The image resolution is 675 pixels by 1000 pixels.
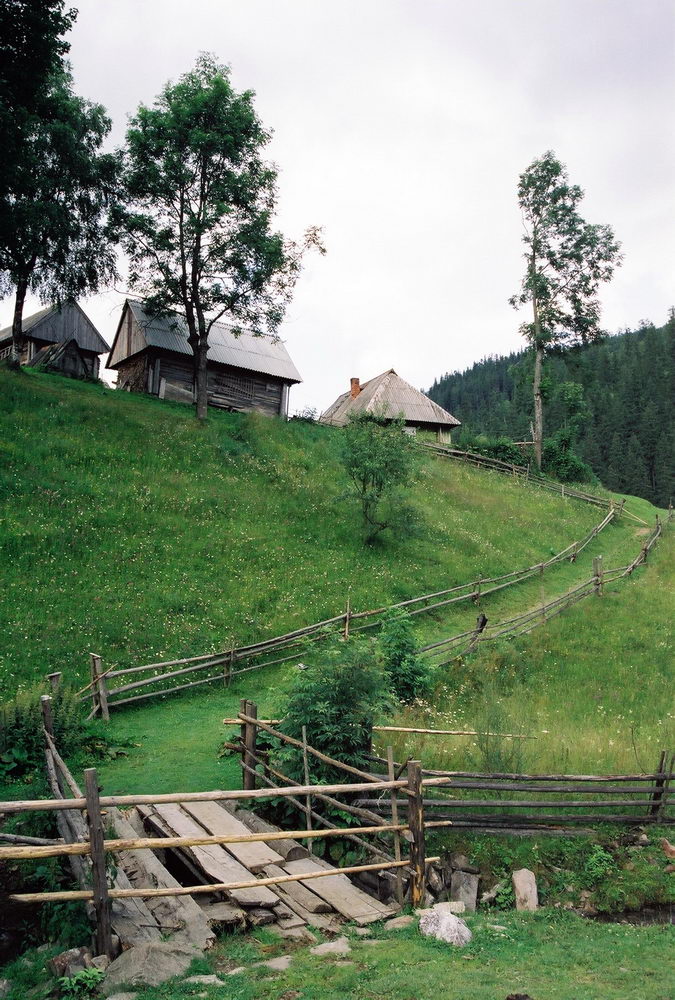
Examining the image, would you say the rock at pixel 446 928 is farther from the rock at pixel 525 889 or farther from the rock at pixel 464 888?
the rock at pixel 525 889

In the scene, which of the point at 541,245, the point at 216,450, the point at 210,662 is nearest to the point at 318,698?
the point at 210,662

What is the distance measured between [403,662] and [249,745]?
177 inches

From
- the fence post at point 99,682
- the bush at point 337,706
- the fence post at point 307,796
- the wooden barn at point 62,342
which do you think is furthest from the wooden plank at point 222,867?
the wooden barn at point 62,342

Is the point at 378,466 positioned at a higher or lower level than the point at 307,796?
higher

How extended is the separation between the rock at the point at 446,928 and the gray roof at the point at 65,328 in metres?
38.8

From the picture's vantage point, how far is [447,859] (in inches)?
337

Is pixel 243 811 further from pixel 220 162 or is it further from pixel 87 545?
pixel 220 162

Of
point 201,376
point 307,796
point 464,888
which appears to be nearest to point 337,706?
point 307,796

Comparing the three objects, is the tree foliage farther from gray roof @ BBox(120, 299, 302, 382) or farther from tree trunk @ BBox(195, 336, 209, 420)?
gray roof @ BBox(120, 299, 302, 382)

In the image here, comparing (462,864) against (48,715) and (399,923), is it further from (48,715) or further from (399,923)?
(48,715)

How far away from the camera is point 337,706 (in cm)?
931

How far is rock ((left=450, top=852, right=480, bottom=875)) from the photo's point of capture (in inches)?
331

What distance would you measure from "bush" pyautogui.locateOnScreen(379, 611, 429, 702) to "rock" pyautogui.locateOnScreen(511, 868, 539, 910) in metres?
5.11

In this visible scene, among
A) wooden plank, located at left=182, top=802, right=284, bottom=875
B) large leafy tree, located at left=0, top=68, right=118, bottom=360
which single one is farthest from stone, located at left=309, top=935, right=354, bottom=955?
large leafy tree, located at left=0, top=68, right=118, bottom=360
